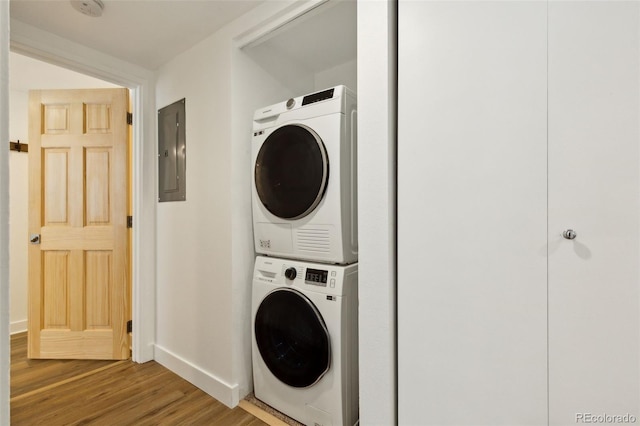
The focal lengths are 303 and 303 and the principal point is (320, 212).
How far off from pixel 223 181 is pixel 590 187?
5.76 feet

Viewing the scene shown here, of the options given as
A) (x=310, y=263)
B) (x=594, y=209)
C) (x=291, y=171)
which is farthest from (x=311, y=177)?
(x=594, y=209)

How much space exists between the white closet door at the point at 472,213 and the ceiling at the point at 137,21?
1.20m

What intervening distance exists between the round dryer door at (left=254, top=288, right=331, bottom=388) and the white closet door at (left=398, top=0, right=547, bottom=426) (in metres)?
0.49

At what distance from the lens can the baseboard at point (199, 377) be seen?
186 cm

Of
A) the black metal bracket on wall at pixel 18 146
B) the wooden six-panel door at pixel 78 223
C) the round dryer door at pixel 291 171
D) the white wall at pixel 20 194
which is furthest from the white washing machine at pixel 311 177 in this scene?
the black metal bracket on wall at pixel 18 146

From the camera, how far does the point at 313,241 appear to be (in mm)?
1648

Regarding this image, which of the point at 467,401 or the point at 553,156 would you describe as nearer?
the point at 553,156

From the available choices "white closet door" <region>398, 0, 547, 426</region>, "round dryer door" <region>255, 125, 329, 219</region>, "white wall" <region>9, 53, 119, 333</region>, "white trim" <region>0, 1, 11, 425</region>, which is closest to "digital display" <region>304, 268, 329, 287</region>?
"round dryer door" <region>255, 125, 329, 219</region>

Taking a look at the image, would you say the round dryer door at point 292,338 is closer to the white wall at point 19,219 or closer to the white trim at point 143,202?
the white trim at point 143,202

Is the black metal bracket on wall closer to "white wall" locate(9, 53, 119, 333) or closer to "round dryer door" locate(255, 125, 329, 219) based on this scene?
"white wall" locate(9, 53, 119, 333)

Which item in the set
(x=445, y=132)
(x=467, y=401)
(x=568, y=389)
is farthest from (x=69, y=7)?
(x=568, y=389)

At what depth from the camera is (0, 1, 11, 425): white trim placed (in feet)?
1.08

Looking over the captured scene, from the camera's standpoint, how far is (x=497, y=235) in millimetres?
993

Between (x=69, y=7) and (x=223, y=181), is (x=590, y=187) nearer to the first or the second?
(x=223, y=181)
